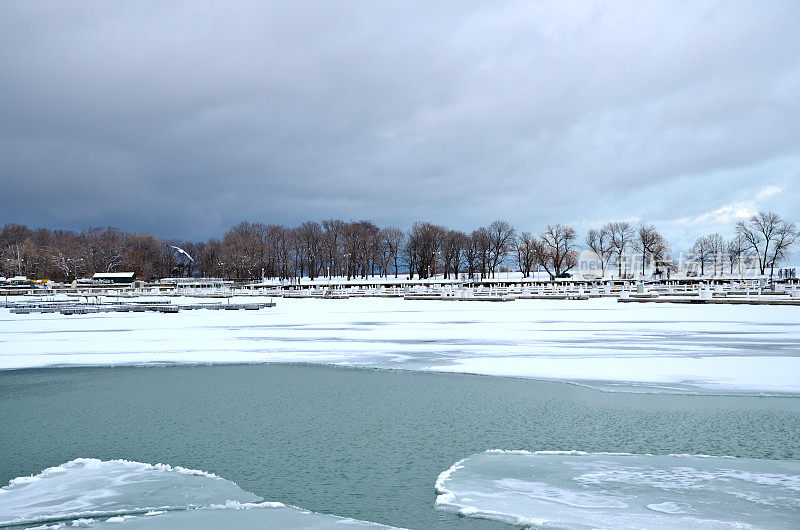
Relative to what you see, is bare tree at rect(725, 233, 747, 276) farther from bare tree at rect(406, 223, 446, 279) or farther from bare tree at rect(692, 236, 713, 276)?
bare tree at rect(406, 223, 446, 279)

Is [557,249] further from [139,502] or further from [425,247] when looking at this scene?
[139,502]

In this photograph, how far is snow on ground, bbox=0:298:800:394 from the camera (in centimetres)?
1258

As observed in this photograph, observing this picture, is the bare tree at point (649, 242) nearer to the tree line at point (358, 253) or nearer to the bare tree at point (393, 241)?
the tree line at point (358, 253)

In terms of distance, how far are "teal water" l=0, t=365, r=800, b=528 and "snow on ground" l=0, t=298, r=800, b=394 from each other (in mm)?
1602

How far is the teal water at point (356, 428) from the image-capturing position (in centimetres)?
656

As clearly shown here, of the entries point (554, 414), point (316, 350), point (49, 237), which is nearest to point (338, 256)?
point (49, 237)

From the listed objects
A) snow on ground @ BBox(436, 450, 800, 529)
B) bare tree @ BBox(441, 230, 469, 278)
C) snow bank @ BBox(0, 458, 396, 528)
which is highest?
bare tree @ BBox(441, 230, 469, 278)

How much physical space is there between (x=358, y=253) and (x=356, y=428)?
4190 inches

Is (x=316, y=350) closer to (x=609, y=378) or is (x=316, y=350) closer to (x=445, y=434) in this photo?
(x=609, y=378)

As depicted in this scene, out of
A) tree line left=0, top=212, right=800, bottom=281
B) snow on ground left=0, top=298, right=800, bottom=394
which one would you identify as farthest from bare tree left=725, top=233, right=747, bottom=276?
snow on ground left=0, top=298, right=800, bottom=394

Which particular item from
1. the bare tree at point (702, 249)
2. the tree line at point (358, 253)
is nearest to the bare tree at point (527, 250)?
the tree line at point (358, 253)

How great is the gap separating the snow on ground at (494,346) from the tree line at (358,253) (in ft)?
272

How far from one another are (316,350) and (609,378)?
791 cm

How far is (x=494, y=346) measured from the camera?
58.2 feet
